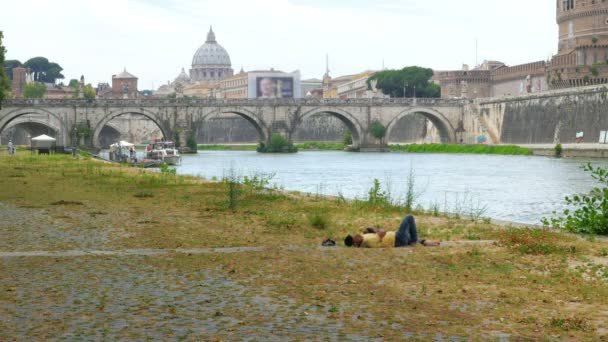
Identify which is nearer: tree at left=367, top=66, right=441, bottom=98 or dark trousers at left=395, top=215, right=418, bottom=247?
dark trousers at left=395, top=215, right=418, bottom=247

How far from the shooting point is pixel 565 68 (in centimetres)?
7962

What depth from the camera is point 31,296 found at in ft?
27.1

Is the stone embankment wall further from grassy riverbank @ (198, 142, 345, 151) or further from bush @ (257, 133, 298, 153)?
grassy riverbank @ (198, 142, 345, 151)

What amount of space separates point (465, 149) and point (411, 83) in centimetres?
3413

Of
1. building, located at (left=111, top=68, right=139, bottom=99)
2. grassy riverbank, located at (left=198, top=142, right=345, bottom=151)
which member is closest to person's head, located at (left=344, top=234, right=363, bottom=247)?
grassy riverbank, located at (left=198, top=142, right=345, bottom=151)

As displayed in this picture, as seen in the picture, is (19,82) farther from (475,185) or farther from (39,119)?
(475,185)

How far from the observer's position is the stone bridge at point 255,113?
76.7m

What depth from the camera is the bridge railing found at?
75.2m

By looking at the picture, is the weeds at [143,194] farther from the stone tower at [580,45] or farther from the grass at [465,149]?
the stone tower at [580,45]

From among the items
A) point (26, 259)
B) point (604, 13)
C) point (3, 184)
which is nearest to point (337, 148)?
point (604, 13)

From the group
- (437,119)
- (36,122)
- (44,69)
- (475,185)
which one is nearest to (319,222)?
(475,185)

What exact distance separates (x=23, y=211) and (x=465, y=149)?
195 feet

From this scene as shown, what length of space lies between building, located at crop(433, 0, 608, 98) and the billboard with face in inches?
1840

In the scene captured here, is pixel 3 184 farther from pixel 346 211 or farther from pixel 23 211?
pixel 346 211
